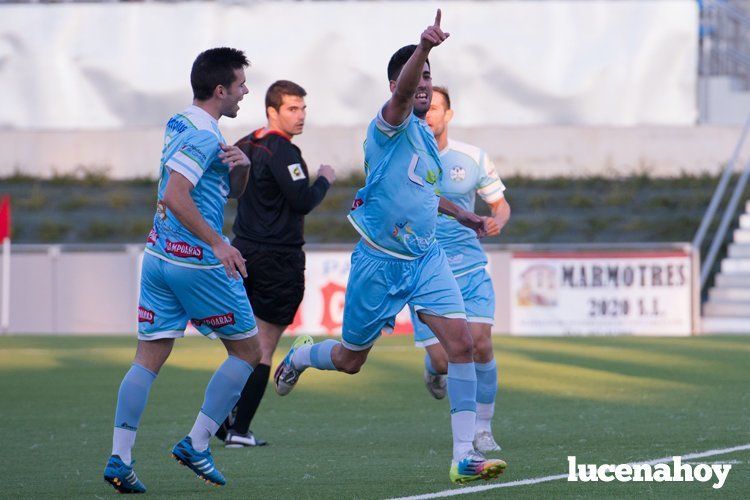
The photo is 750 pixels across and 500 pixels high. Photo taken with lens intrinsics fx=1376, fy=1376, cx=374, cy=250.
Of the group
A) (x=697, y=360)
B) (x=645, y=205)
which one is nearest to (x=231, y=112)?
(x=697, y=360)

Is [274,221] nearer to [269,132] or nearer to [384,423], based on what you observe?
[269,132]

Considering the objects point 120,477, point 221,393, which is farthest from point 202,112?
point 120,477

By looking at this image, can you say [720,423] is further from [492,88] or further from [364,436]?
[492,88]

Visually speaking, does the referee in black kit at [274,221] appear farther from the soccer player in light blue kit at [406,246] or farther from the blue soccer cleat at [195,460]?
the blue soccer cleat at [195,460]

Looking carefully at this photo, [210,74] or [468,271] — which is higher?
[210,74]

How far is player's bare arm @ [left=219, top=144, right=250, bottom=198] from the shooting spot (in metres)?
6.59

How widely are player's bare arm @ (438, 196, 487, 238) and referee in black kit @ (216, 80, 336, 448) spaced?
0.99 m

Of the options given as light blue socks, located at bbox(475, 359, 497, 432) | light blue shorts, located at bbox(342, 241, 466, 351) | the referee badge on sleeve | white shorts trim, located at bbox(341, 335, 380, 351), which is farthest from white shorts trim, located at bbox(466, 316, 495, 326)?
the referee badge on sleeve

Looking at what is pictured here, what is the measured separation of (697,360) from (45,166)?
17141 mm

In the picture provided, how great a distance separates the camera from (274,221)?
8898 mm

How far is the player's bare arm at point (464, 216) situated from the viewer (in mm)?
7863

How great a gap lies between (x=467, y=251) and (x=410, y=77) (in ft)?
7.56

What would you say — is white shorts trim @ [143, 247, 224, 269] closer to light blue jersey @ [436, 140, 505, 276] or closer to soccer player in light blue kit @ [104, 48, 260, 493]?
soccer player in light blue kit @ [104, 48, 260, 493]

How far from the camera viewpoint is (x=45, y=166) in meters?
28.1
